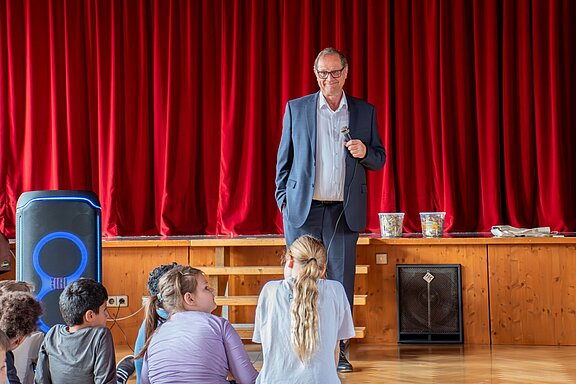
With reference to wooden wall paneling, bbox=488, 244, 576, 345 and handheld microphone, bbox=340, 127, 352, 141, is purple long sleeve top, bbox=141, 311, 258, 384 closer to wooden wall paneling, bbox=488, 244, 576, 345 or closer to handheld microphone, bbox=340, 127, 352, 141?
handheld microphone, bbox=340, 127, 352, 141

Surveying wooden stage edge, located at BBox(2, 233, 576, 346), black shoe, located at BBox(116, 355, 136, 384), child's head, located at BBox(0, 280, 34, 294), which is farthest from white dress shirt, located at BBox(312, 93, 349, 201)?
child's head, located at BBox(0, 280, 34, 294)

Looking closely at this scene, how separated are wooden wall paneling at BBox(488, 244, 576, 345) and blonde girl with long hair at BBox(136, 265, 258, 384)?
2566 millimetres

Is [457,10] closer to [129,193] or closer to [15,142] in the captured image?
[129,193]

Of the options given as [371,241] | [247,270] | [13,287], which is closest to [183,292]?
[13,287]

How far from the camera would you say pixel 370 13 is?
600 centimetres

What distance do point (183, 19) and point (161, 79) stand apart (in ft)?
1.48

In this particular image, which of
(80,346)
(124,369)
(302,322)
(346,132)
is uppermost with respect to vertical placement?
(346,132)

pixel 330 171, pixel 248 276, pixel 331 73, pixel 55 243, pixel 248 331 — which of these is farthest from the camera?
A: pixel 248 276

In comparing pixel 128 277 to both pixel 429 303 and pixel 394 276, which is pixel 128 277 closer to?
pixel 394 276

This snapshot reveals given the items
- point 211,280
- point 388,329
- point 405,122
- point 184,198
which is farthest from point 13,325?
point 405,122

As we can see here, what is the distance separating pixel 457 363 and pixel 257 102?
243cm

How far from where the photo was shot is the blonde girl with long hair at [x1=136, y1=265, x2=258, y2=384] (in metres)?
2.73

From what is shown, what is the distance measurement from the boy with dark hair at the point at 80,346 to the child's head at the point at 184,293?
0.89 feet

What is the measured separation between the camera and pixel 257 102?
6.06 metres
